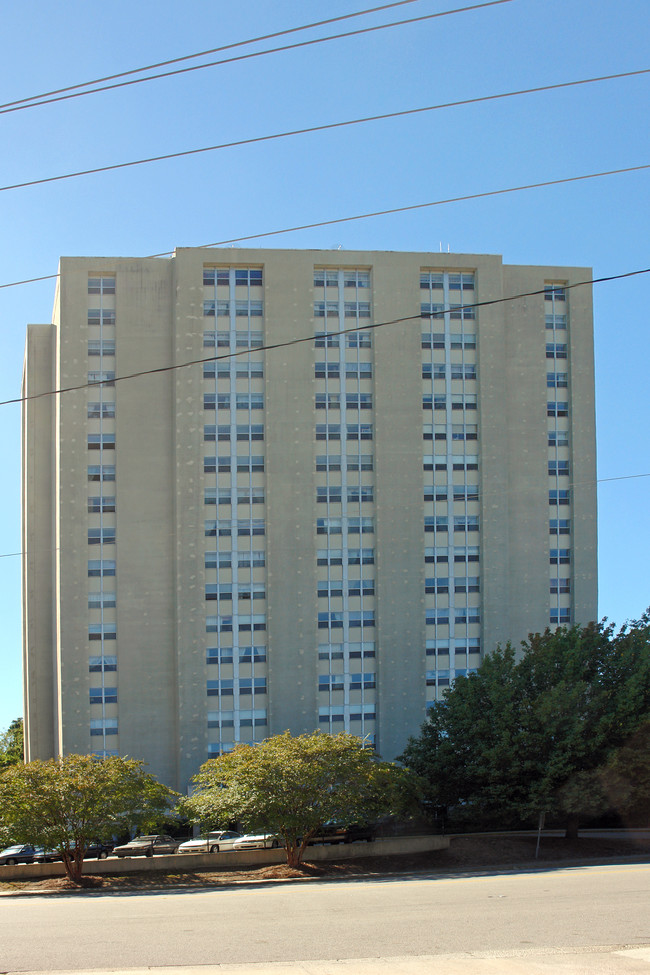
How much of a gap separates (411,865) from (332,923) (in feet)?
55.0

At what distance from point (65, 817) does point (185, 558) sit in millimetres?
24806

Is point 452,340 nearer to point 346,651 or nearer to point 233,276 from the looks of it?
point 233,276

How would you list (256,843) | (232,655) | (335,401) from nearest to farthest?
(256,843) → (232,655) → (335,401)

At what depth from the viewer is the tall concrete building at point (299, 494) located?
56375 millimetres

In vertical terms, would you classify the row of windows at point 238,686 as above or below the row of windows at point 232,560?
below

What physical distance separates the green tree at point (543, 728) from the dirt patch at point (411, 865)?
1.53 metres

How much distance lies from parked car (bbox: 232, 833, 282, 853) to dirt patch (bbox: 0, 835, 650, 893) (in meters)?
3.13

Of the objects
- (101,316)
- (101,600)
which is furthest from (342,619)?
(101,316)

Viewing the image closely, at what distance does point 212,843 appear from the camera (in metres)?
41.8

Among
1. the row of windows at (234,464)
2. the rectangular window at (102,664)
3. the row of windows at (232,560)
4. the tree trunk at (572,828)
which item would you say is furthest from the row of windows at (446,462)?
the tree trunk at (572,828)

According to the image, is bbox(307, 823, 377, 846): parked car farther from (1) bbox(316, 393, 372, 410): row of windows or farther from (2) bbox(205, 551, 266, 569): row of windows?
(1) bbox(316, 393, 372, 410): row of windows

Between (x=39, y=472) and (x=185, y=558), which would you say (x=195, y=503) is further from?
(x=39, y=472)

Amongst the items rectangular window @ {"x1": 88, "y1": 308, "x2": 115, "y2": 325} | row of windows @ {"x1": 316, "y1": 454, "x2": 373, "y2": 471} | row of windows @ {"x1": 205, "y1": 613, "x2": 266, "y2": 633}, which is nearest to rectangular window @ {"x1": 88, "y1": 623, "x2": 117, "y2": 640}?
row of windows @ {"x1": 205, "y1": 613, "x2": 266, "y2": 633}

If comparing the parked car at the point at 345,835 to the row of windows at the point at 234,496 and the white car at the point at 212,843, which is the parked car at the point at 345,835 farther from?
the row of windows at the point at 234,496
